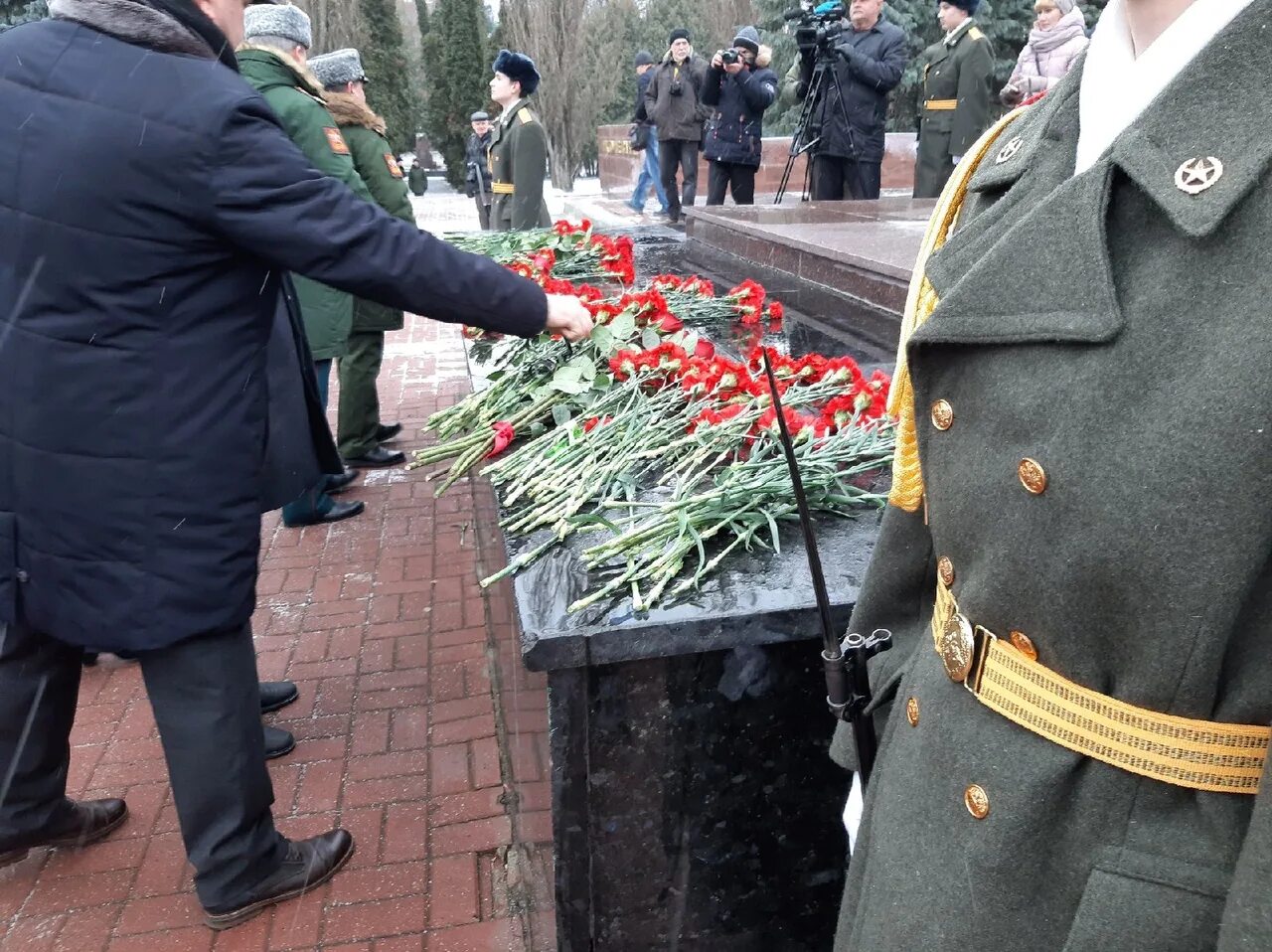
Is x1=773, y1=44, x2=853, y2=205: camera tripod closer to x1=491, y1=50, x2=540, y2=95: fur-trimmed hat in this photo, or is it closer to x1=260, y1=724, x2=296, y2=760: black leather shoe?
x1=491, y1=50, x2=540, y2=95: fur-trimmed hat

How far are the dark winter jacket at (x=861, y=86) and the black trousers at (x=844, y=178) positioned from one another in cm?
15

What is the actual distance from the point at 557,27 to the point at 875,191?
13.8 m

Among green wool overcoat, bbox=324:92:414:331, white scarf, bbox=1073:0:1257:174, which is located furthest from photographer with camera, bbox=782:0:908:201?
white scarf, bbox=1073:0:1257:174

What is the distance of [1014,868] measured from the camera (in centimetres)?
90

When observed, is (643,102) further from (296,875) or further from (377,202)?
(296,875)

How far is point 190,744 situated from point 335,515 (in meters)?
2.54

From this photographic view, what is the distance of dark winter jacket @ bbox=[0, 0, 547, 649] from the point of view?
5.67 feet

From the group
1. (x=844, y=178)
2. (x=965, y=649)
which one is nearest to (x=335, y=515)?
(x=965, y=649)

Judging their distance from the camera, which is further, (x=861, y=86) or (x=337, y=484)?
(x=861, y=86)

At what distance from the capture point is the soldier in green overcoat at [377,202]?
4.49 meters

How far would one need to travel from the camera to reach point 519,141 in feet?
21.6

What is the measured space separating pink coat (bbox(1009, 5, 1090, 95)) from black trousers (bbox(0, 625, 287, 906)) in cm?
733

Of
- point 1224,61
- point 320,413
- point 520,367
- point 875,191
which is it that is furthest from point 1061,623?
point 875,191

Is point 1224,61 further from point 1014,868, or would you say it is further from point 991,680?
point 1014,868
